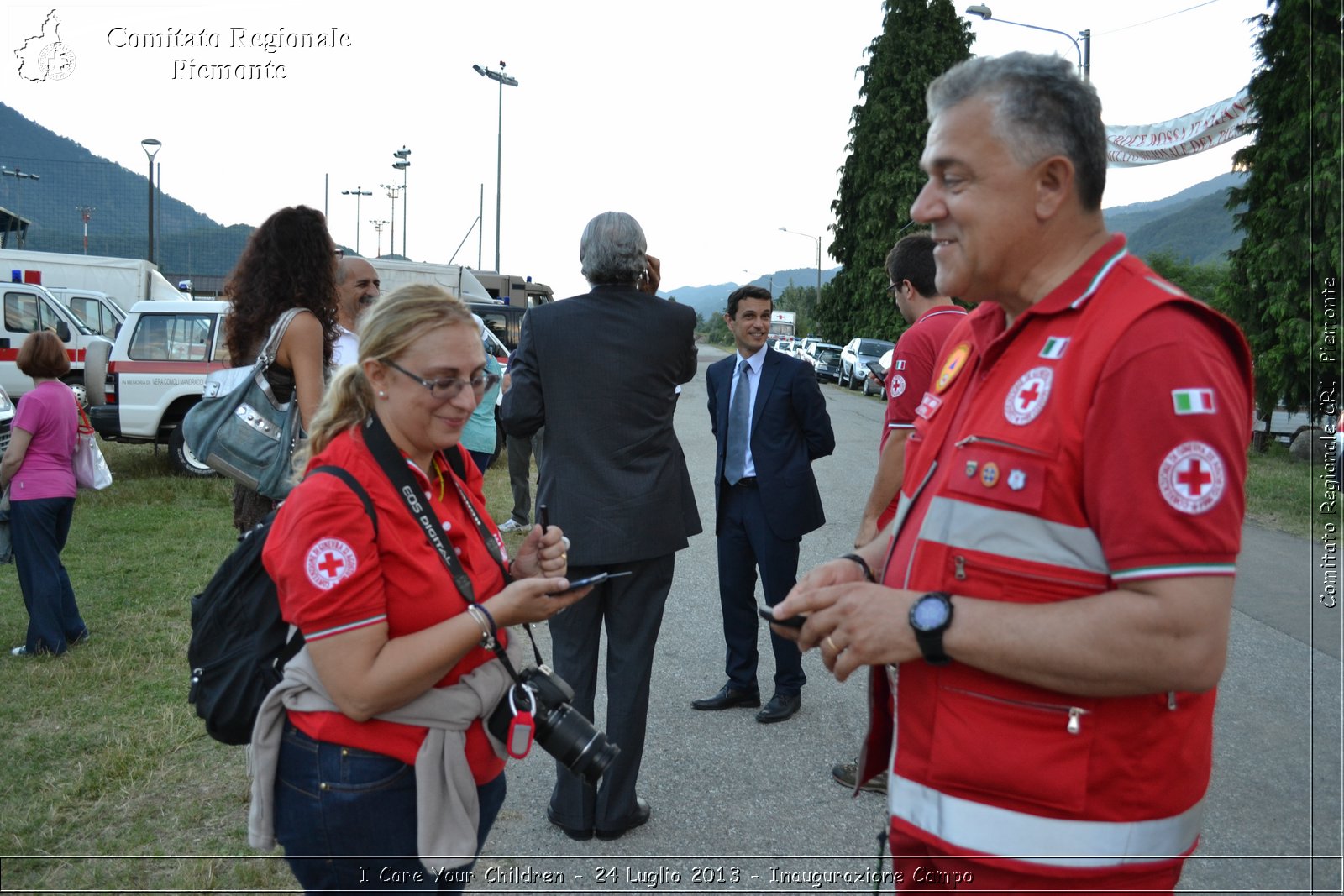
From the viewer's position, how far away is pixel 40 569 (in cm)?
623

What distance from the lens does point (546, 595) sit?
7.27 ft

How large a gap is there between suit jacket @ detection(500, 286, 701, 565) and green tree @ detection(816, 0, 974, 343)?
134ft

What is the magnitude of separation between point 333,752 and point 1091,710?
1.50m

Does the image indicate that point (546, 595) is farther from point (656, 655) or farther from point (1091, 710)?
point (656, 655)

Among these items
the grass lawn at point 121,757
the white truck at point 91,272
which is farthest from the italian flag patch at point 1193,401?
the white truck at point 91,272

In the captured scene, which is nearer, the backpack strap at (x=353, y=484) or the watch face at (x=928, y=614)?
the watch face at (x=928, y=614)

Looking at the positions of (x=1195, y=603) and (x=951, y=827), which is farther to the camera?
(x=951, y=827)

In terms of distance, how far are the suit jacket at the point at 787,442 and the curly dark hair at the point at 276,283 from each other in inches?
92.1

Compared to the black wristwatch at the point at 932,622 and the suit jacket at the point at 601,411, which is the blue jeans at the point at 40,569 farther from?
the black wristwatch at the point at 932,622

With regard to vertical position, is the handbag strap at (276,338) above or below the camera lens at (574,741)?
above

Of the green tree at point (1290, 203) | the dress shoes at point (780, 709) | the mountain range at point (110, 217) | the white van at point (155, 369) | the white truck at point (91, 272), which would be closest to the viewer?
the dress shoes at point (780, 709)

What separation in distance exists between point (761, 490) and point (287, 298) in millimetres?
2651

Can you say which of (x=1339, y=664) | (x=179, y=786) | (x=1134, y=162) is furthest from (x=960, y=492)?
(x=1134, y=162)

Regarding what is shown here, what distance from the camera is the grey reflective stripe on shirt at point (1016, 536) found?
154 centimetres
